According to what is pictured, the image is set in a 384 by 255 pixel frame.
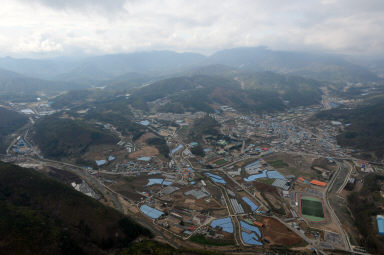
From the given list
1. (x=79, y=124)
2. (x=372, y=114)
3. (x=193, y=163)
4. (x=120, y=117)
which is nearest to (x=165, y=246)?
(x=193, y=163)

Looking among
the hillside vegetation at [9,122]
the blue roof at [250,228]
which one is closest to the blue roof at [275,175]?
the blue roof at [250,228]

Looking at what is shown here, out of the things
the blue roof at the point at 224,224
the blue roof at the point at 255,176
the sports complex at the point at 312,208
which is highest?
the blue roof at the point at 224,224

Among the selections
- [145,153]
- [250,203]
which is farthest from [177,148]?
[250,203]

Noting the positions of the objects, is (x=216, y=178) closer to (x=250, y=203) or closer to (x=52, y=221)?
(x=250, y=203)

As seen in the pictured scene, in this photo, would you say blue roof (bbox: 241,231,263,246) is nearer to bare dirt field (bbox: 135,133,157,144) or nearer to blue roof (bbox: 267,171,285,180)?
blue roof (bbox: 267,171,285,180)

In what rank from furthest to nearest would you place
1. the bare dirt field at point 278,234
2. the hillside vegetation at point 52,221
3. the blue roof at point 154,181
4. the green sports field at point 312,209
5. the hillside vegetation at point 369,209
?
the blue roof at point 154,181
the green sports field at point 312,209
the bare dirt field at point 278,234
the hillside vegetation at point 369,209
the hillside vegetation at point 52,221

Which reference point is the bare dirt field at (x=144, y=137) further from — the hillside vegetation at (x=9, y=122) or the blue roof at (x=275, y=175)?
the hillside vegetation at (x=9, y=122)
